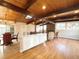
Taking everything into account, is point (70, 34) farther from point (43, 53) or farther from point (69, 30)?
point (43, 53)

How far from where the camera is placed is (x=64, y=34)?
1123 centimetres

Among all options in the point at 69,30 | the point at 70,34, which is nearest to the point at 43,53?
the point at 70,34

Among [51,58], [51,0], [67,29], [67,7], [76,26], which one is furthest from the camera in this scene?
[67,29]

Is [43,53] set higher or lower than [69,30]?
lower

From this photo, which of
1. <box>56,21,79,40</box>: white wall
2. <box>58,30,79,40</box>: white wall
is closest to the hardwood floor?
<box>58,30,79,40</box>: white wall

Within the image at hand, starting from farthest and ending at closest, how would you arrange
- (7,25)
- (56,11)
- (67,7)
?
1. (7,25)
2. (56,11)
3. (67,7)

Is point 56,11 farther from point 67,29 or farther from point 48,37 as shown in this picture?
point 67,29

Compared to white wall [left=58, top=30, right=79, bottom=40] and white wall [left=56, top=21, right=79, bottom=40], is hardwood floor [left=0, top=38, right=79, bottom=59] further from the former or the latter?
white wall [left=56, top=21, right=79, bottom=40]

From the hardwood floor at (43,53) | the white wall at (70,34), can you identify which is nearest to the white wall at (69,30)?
the white wall at (70,34)

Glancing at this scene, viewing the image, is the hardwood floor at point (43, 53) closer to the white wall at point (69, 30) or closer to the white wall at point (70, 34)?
the white wall at point (70, 34)

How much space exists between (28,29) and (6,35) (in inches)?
185

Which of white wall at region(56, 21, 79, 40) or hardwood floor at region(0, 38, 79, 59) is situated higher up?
white wall at region(56, 21, 79, 40)

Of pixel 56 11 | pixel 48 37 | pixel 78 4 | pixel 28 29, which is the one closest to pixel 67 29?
pixel 48 37

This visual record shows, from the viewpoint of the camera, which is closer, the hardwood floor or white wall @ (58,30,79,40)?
the hardwood floor
